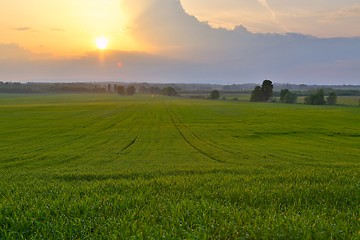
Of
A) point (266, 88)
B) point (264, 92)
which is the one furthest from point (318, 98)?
point (264, 92)

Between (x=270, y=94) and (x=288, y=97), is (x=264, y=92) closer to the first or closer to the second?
(x=270, y=94)

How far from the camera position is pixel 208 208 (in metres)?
7.52

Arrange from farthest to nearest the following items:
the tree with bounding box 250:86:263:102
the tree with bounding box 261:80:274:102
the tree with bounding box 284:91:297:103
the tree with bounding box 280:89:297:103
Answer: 1. the tree with bounding box 250:86:263:102
2. the tree with bounding box 261:80:274:102
3. the tree with bounding box 280:89:297:103
4. the tree with bounding box 284:91:297:103

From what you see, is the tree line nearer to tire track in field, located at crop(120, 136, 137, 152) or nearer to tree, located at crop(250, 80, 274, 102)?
tree, located at crop(250, 80, 274, 102)

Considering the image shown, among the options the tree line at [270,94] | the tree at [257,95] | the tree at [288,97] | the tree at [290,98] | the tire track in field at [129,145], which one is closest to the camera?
the tire track in field at [129,145]

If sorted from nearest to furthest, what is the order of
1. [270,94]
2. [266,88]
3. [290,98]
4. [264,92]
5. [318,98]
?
1. [318,98]
2. [290,98]
3. [266,88]
4. [264,92]
5. [270,94]

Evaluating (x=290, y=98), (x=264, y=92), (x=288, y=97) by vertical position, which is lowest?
(x=290, y=98)

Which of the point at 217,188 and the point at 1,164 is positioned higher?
the point at 217,188

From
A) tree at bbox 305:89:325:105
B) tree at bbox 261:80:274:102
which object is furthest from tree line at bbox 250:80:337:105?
tree at bbox 305:89:325:105

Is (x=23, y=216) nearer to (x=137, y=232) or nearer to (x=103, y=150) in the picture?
(x=137, y=232)

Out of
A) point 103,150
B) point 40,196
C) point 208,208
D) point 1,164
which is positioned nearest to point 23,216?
point 40,196

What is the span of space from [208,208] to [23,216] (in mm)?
4439

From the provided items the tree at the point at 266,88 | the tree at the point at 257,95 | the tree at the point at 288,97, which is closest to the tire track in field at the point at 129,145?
the tree at the point at 288,97

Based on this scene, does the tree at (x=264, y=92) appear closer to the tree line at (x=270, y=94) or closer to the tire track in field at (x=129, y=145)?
the tree line at (x=270, y=94)
